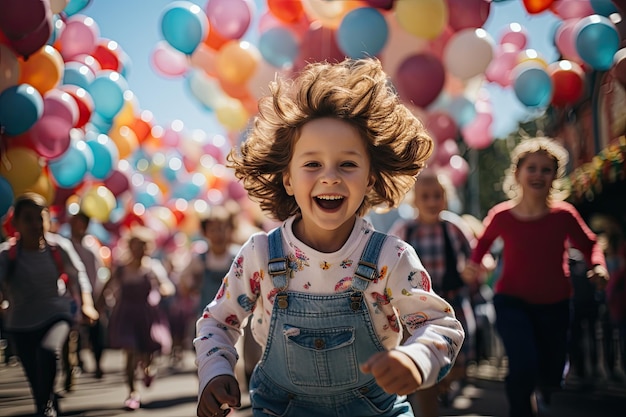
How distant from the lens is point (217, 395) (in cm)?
207

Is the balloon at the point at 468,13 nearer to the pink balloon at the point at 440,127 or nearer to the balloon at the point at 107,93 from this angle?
the pink balloon at the point at 440,127

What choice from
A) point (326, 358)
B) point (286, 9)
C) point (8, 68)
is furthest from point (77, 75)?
point (326, 358)

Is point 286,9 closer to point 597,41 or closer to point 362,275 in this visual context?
point 597,41

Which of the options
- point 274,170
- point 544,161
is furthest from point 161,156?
point 274,170

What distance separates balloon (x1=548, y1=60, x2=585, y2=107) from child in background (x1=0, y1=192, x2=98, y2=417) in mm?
5886

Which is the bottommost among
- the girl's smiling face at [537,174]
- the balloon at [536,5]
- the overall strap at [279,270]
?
the overall strap at [279,270]

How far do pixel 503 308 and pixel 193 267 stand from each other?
4105 millimetres

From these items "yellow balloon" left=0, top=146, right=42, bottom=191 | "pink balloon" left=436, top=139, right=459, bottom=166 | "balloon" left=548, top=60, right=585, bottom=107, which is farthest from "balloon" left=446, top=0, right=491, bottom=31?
"yellow balloon" left=0, top=146, right=42, bottom=191

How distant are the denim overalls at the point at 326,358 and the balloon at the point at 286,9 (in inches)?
261

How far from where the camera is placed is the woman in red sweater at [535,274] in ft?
13.6

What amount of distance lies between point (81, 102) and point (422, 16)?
11.9ft

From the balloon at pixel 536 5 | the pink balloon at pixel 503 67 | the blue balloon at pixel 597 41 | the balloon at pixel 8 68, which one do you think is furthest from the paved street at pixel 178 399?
the balloon at pixel 536 5

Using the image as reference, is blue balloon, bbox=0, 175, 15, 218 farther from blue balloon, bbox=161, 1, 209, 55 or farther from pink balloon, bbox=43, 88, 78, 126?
blue balloon, bbox=161, 1, 209, 55

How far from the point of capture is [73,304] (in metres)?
5.45
